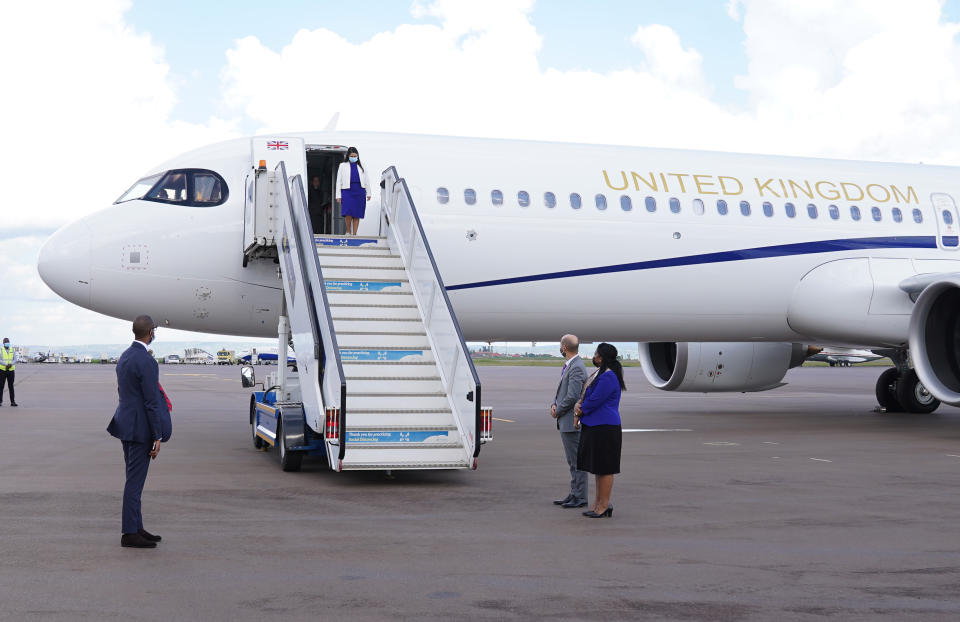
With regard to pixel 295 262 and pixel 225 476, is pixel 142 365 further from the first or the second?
pixel 295 262

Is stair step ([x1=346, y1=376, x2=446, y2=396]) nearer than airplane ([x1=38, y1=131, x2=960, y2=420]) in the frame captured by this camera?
Yes

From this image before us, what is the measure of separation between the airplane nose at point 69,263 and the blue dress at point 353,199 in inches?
133

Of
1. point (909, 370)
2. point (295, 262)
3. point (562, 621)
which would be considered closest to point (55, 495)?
point (295, 262)

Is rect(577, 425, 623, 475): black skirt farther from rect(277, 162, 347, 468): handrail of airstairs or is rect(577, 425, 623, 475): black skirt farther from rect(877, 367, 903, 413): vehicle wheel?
rect(877, 367, 903, 413): vehicle wheel

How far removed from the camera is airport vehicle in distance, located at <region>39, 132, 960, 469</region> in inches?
439

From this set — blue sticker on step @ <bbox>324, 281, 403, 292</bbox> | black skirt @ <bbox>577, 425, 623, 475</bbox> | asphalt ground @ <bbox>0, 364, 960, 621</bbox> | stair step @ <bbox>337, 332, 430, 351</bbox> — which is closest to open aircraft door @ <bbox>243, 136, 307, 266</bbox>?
blue sticker on step @ <bbox>324, 281, 403, 292</bbox>

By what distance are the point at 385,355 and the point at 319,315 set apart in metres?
0.94

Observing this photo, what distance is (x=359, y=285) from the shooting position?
1208 cm

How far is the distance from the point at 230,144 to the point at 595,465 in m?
8.31

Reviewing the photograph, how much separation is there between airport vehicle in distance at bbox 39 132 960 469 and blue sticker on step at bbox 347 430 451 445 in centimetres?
3

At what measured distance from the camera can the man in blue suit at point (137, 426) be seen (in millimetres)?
6676

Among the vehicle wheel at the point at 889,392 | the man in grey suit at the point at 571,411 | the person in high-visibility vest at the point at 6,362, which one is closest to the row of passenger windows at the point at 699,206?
the vehicle wheel at the point at 889,392

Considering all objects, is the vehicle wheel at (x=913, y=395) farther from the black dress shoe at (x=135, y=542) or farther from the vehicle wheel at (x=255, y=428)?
the black dress shoe at (x=135, y=542)

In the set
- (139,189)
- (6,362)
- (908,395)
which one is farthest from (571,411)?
(6,362)
